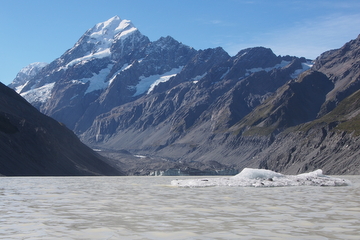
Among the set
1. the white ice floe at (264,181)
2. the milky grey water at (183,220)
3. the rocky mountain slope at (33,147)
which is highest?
the rocky mountain slope at (33,147)

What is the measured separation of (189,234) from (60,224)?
282 inches

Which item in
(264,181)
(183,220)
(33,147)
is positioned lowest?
(183,220)

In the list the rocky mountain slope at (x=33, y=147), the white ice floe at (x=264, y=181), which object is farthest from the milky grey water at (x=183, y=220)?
the rocky mountain slope at (x=33, y=147)

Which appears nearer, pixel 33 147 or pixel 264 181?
pixel 264 181

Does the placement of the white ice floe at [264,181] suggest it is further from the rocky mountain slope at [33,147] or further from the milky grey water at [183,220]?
the rocky mountain slope at [33,147]

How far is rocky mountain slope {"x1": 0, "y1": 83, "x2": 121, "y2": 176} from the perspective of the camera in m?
136

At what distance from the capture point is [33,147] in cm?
15588

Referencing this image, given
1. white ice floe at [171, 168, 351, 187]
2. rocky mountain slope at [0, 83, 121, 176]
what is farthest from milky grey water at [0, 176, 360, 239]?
rocky mountain slope at [0, 83, 121, 176]

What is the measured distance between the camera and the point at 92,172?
176 meters

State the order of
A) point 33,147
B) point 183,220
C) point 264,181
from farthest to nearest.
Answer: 1. point 33,147
2. point 264,181
3. point 183,220

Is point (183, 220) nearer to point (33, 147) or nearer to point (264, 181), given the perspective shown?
point (264, 181)

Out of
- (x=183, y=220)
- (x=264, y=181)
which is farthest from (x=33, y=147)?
(x=183, y=220)

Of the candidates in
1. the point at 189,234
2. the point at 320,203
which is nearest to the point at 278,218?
the point at 189,234

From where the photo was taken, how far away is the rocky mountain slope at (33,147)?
13575cm
